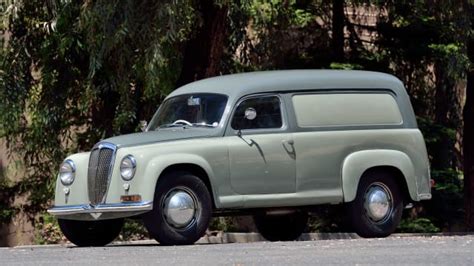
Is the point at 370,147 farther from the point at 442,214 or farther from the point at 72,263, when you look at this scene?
the point at 442,214

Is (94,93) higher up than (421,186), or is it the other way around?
(94,93)

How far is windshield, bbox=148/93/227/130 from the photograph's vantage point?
13516 mm

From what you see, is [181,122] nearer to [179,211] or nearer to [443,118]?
[179,211]

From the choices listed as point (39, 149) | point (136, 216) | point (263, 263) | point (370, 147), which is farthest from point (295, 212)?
point (39, 149)

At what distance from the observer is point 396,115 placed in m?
14.5

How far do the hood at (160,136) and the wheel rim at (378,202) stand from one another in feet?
7.47

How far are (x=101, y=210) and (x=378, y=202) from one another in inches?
140

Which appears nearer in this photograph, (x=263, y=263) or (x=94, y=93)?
(x=263, y=263)

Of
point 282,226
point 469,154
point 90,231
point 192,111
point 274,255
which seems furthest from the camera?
point 469,154

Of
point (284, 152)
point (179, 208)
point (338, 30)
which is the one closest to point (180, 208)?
point (179, 208)

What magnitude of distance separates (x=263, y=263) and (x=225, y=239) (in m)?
9.25

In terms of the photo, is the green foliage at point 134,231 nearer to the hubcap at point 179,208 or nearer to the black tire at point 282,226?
the black tire at point 282,226

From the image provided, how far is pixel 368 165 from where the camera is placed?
548 inches

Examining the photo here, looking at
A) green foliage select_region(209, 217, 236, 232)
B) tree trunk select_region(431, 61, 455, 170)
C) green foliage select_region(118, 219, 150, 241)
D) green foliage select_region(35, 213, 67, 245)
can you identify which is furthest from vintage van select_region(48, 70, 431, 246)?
tree trunk select_region(431, 61, 455, 170)
